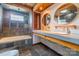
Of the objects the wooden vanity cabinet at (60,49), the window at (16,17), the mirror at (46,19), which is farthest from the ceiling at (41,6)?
the wooden vanity cabinet at (60,49)

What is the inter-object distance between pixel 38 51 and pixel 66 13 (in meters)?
0.64

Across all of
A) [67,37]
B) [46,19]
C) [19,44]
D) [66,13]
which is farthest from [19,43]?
[66,13]

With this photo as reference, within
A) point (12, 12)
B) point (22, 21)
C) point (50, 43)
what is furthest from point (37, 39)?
point (12, 12)

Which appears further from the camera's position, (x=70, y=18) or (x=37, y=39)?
(x=37, y=39)

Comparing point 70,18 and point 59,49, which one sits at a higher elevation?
point 70,18

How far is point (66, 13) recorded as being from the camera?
3.92ft

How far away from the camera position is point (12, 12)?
4.03ft

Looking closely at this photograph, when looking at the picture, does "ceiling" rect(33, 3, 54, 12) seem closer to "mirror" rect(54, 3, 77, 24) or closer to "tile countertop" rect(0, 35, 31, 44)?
"mirror" rect(54, 3, 77, 24)

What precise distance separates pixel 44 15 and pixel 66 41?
0.49m

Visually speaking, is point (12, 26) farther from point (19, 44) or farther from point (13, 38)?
point (19, 44)

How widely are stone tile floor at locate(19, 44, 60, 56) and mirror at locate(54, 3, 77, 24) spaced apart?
42 cm

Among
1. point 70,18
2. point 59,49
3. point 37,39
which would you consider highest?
point 70,18

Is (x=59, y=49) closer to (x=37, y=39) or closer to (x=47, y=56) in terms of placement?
(x=47, y=56)

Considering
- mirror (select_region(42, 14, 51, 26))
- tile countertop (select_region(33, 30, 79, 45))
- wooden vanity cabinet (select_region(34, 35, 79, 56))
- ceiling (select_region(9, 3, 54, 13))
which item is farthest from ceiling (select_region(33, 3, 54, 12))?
wooden vanity cabinet (select_region(34, 35, 79, 56))
